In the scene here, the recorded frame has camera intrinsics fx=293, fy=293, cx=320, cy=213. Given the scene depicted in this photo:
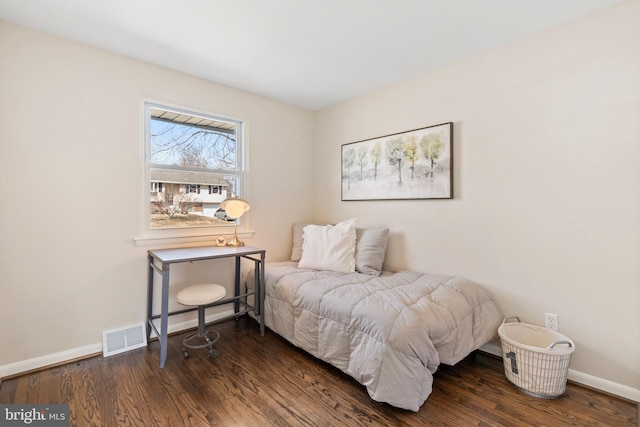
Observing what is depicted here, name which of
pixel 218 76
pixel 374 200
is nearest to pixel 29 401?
pixel 218 76

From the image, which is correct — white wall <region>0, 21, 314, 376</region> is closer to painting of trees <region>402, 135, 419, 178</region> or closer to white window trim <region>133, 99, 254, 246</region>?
white window trim <region>133, 99, 254, 246</region>

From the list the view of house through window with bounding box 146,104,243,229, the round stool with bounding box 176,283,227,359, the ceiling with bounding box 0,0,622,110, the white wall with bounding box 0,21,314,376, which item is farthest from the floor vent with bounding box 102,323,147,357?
the ceiling with bounding box 0,0,622,110

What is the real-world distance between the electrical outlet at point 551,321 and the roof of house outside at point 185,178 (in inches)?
113

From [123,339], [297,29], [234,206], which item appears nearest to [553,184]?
[297,29]

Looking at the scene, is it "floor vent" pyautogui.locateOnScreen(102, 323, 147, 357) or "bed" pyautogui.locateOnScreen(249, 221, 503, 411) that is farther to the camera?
"floor vent" pyautogui.locateOnScreen(102, 323, 147, 357)

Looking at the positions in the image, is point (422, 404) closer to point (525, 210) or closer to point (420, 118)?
point (525, 210)

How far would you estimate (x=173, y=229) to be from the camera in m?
2.60

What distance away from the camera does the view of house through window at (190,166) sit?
2.55m

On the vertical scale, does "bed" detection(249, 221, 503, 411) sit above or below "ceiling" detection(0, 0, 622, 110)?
below

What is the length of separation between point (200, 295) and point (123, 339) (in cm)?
72

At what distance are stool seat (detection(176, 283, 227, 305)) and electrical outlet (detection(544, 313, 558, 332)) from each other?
2327 millimetres

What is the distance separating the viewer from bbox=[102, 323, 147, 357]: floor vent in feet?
7.27

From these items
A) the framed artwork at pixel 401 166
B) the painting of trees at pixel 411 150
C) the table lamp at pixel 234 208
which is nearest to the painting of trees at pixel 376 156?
the framed artwork at pixel 401 166

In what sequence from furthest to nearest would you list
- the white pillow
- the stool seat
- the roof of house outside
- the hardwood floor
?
the white pillow → the roof of house outside → the stool seat → the hardwood floor
